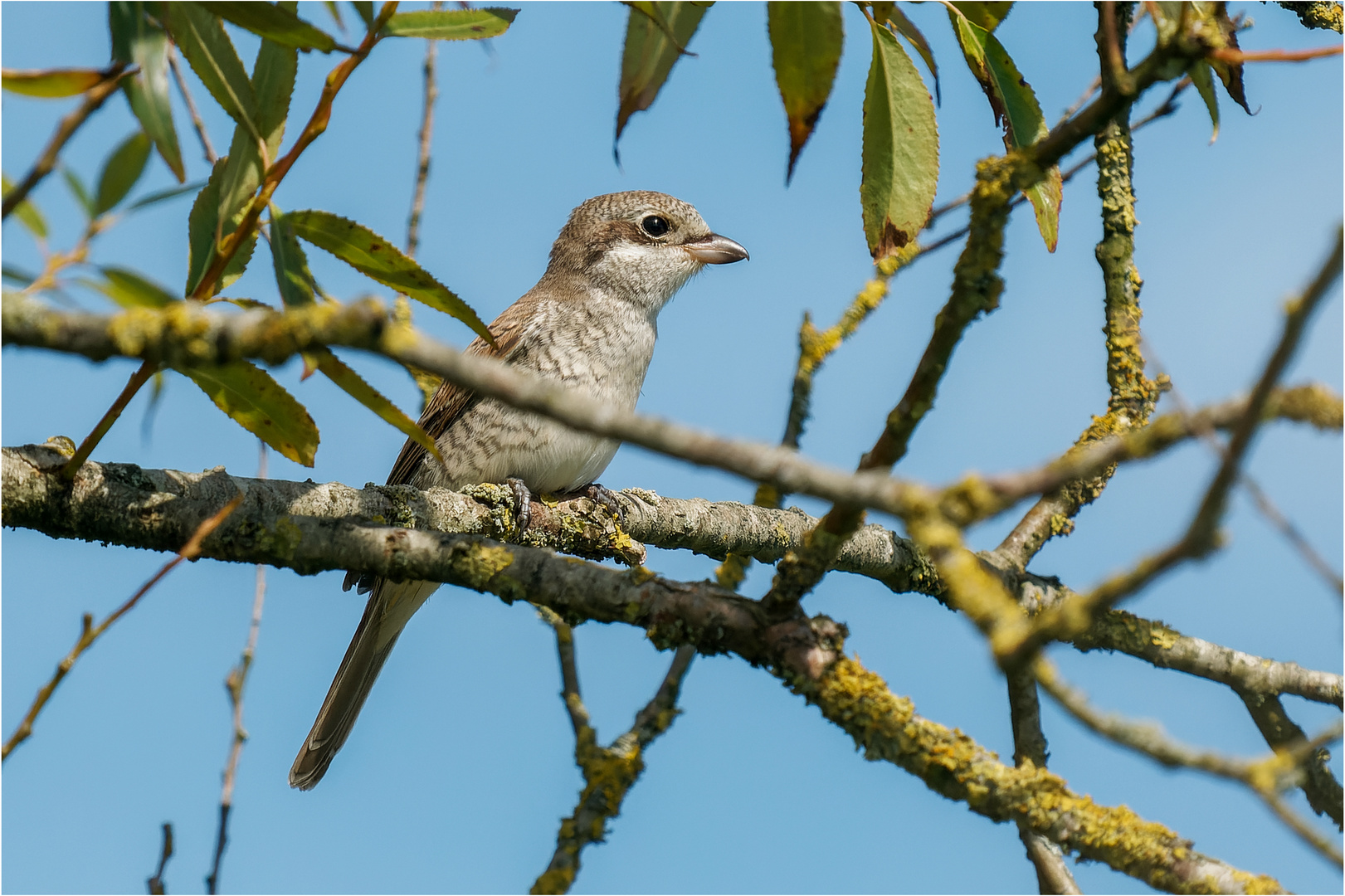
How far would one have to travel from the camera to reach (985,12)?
2.50 meters

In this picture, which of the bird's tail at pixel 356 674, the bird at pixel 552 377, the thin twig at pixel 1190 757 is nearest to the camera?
the thin twig at pixel 1190 757

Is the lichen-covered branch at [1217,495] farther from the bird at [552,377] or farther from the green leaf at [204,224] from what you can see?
the bird at [552,377]

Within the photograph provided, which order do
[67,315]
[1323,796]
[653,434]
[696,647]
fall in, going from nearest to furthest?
[653,434], [67,315], [696,647], [1323,796]

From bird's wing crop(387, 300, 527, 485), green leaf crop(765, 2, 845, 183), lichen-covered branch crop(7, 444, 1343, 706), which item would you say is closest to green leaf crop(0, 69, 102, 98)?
lichen-covered branch crop(7, 444, 1343, 706)

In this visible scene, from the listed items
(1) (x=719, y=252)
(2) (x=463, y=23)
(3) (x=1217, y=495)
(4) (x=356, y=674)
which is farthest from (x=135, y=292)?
(1) (x=719, y=252)

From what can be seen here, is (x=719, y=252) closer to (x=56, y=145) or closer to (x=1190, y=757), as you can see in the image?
(x=56, y=145)

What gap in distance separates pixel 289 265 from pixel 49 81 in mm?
562

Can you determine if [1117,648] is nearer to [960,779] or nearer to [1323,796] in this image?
[1323,796]

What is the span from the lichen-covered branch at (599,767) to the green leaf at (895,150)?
1.34 m

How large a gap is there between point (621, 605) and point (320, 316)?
899 mm

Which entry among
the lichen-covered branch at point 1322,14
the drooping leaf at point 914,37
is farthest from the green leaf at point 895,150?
the lichen-covered branch at point 1322,14

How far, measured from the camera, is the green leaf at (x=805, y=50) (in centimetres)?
213

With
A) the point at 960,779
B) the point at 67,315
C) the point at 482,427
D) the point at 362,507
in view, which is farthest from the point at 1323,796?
the point at 482,427

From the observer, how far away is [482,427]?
4891 millimetres
